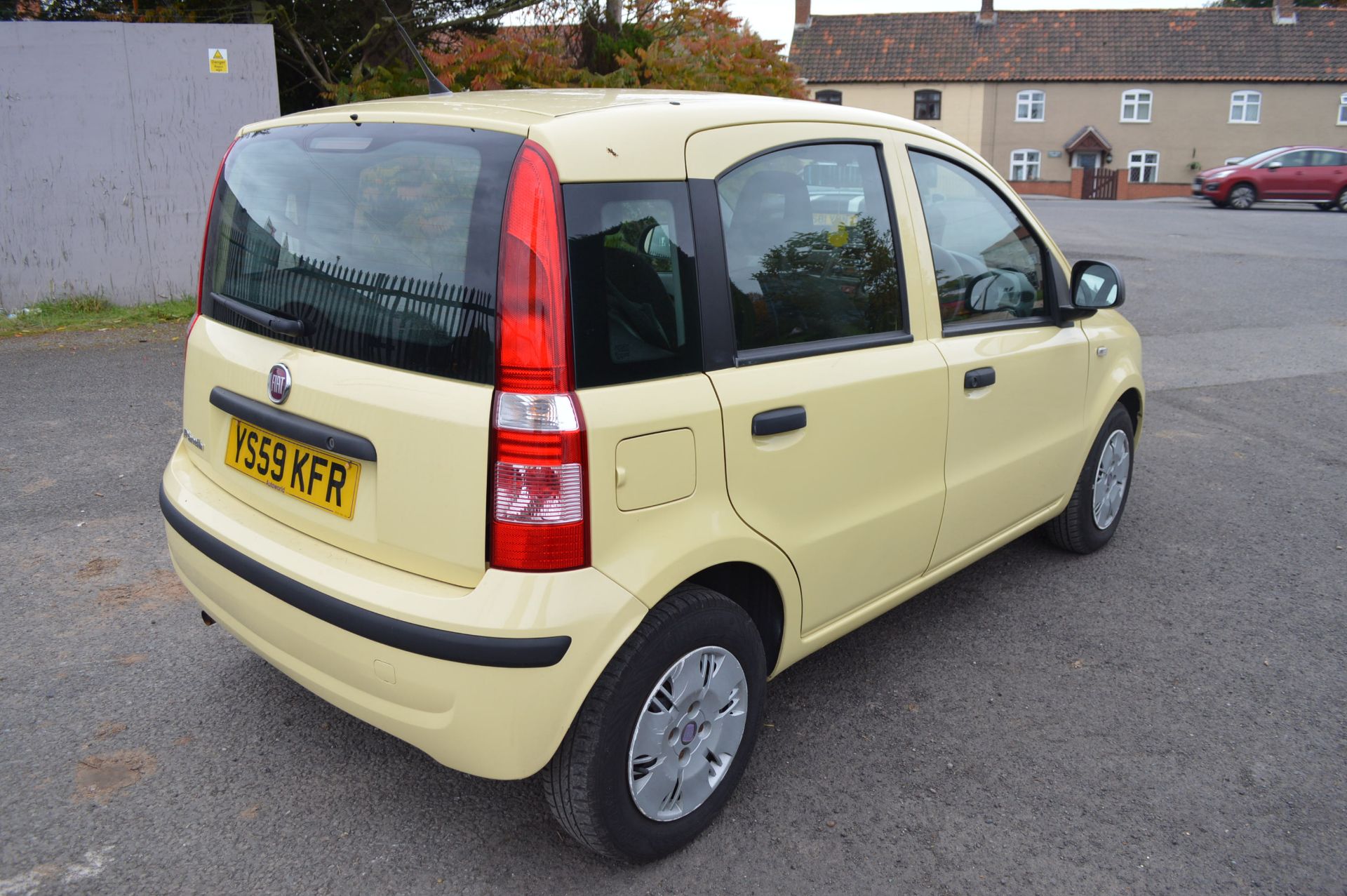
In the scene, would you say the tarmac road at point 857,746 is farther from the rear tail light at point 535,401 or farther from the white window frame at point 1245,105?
the white window frame at point 1245,105

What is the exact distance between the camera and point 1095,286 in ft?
13.0

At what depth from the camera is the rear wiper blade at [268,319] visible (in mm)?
2561

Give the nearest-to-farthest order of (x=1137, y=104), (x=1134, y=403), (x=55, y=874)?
1. (x=55, y=874)
2. (x=1134, y=403)
3. (x=1137, y=104)

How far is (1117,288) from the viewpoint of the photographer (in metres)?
3.88

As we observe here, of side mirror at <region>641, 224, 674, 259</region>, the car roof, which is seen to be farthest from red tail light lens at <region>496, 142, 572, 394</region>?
side mirror at <region>641, 224, 674, 259</region>

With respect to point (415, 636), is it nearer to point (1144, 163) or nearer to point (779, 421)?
point (779, 421)

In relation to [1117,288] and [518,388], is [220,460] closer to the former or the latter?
[518,388]

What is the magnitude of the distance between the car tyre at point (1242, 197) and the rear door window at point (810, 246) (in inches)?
1154

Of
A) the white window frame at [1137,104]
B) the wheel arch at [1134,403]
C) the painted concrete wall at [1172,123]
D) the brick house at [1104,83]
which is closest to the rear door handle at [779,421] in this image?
the wheel arch at [1134,403]

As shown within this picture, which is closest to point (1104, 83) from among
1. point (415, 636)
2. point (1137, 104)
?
point (1137, 104)

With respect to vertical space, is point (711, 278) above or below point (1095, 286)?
above

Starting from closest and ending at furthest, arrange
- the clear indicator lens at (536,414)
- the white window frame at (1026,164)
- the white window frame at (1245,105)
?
the clear indicator lens at (536,414) → the white window frame at (1245,105) → the white window frame at (1026,164)

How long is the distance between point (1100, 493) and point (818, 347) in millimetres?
2289

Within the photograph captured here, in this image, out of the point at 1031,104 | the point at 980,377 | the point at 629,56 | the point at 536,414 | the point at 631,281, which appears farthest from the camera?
the point at 1031,104
